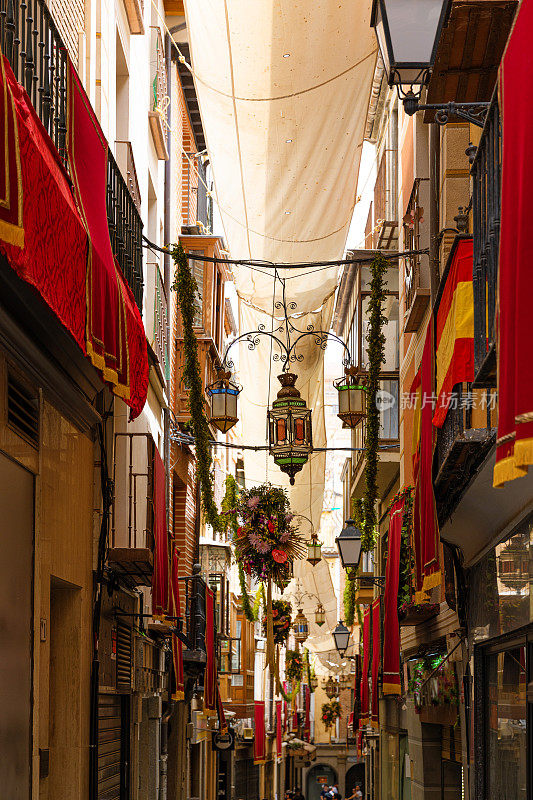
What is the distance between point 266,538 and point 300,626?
3411 centimetres

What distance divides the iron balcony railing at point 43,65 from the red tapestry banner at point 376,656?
11217 millimetres

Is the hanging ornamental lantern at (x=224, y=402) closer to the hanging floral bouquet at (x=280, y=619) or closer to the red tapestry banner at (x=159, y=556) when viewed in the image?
the red tapestry banner at (x=159, y=556)

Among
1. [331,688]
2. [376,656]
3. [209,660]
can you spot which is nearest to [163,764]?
[376,656]

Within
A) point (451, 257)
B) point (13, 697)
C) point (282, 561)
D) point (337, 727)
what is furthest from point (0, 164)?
point (337, 727)

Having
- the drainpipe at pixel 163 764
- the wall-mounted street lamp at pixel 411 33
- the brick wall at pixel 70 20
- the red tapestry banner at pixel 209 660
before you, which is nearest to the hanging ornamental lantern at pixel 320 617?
the red tapestry banner at pixel 209 660

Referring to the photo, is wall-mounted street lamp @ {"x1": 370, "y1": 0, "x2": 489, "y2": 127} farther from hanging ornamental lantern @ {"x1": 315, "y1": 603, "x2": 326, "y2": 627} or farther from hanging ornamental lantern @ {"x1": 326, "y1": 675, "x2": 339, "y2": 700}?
hanging ornamental lantern @ {"x1": 326, "y1": 675, "x2": 339, "y2": 700}

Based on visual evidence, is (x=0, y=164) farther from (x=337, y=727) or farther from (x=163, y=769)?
(x=337, y=727)

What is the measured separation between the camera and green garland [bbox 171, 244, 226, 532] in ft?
39.8

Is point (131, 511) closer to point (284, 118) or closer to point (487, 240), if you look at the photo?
point (284, 118)

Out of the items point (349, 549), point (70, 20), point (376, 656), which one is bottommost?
point (376, 656)

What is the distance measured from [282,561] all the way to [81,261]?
1081cm

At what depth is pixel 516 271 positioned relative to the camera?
452 cm

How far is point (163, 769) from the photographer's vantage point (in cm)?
1780

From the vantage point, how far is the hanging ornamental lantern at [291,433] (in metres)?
13.4
